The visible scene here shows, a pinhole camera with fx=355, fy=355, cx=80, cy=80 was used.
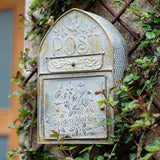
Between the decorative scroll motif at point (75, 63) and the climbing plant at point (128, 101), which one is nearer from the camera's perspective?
the climbing plant at point (128, 101)

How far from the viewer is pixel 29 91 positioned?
1.88 metres

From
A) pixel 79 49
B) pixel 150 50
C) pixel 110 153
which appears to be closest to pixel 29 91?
pixel 79 49

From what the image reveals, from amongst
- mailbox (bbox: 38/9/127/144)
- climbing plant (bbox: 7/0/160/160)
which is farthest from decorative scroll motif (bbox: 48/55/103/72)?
climbing plant (bbox: 7/0/160/160)


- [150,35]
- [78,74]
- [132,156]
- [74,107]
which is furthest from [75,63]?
[132,156]

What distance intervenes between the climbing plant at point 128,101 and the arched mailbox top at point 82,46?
0.08 meters

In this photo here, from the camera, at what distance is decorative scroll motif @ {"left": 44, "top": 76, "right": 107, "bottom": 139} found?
1513mm

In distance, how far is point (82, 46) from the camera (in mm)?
1570

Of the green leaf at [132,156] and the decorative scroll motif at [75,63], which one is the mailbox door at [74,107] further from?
the green leaf at [132,156]

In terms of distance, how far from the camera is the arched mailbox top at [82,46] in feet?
4.98

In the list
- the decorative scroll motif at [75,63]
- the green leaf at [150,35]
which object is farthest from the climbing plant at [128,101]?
the decorative scroll motif at [75,63]

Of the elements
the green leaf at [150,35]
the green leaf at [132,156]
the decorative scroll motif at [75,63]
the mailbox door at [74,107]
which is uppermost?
the green leaf at [150,35]

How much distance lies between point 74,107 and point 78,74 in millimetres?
147

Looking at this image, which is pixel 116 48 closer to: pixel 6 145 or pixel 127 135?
pixel 127 135

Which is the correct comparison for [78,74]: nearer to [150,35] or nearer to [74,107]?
[74,107]
